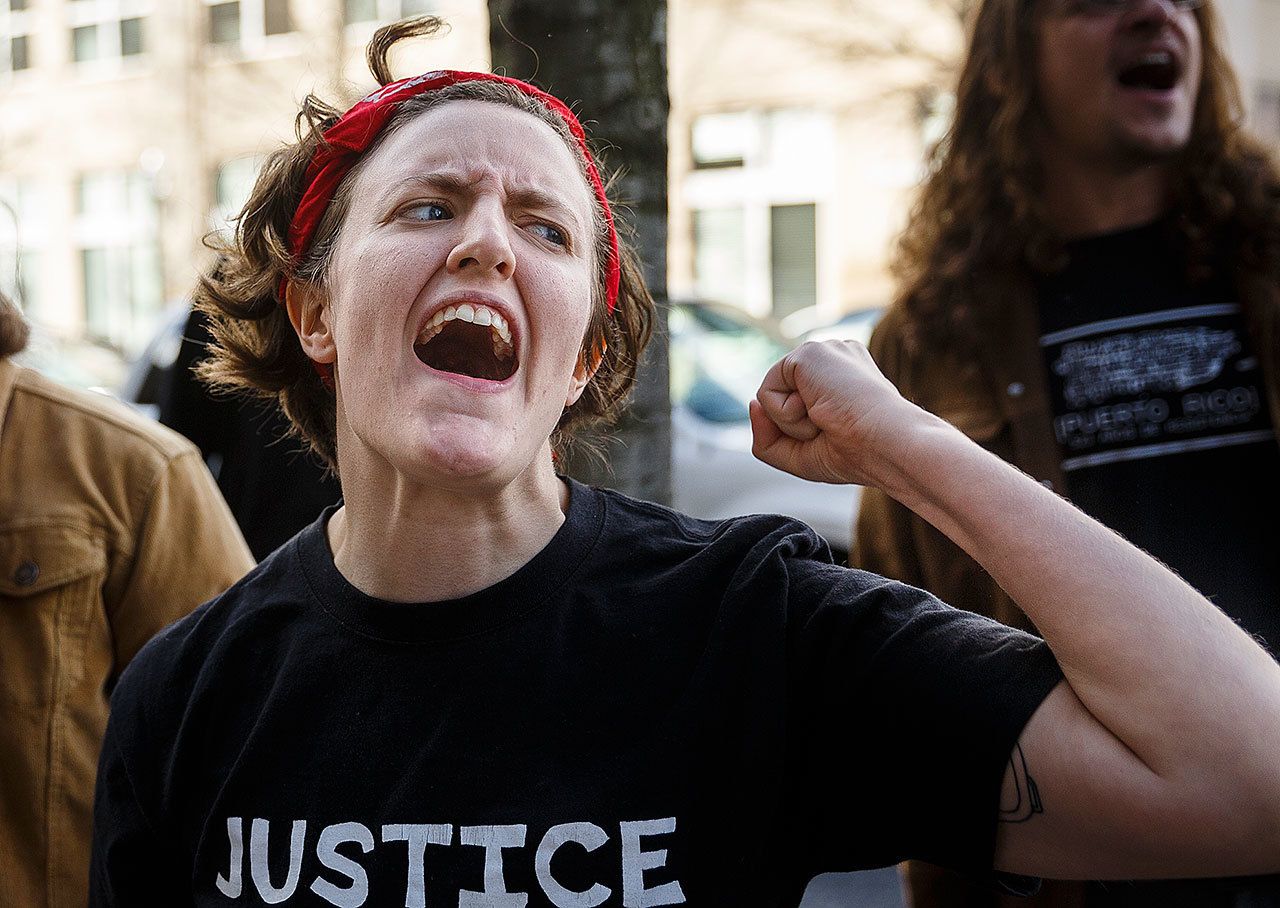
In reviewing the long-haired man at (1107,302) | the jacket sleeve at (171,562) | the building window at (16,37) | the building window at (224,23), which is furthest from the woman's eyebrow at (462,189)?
the building window at (16,37)

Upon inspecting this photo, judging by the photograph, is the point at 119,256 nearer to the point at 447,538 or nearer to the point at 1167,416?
the point at 1167,416

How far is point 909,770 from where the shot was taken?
174cm

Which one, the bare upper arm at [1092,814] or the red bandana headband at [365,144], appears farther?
the red bandana headband at [365,144]

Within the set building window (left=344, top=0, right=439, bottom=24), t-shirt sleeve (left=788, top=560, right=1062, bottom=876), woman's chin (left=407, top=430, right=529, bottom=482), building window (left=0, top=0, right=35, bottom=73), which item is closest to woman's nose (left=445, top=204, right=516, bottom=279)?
woman's chin (left=407, top=430, right=529, bottom=482)

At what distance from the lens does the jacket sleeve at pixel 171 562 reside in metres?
2.69

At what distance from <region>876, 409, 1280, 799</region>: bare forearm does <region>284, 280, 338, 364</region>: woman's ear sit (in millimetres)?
990

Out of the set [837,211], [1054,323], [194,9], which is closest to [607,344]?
[1054,323]

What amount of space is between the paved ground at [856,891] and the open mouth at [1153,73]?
306cm

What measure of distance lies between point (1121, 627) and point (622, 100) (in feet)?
5.48

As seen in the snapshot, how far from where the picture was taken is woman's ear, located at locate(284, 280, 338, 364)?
228cm

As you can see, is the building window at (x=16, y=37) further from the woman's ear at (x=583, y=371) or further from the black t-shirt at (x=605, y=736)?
the black t-shirt at (x=605, y=736)

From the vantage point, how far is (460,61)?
42.5ft

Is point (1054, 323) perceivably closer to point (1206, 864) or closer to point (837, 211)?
point (1206, 864)

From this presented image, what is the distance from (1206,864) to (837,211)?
722 inches
